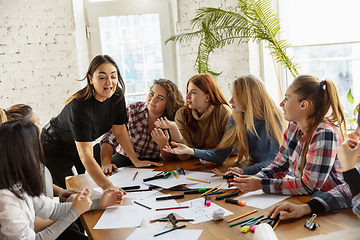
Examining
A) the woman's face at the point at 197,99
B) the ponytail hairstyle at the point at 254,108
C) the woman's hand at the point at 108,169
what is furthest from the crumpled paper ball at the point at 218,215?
the woman's face at the point at 197,99

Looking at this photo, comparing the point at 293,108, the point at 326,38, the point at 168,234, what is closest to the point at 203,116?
the point at 293,108

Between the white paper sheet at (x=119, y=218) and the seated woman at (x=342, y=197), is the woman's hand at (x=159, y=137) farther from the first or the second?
the seated woman at (x=342, y=197)

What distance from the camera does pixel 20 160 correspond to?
1.29 meters

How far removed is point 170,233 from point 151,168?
38.5 inches

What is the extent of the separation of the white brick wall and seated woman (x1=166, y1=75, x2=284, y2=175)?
164cm

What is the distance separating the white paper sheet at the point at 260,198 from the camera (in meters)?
1.45

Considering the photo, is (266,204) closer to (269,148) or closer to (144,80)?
(269,148)

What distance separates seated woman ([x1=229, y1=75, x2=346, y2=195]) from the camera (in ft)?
4.81

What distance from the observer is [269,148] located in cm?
210

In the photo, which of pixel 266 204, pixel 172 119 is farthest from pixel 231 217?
pixel 172 119

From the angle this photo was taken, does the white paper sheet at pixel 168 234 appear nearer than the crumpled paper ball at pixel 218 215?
Yes

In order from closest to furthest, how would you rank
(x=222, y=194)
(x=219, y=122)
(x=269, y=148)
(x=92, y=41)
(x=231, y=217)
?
Result: (x=231, y=217) → (x=222, y=194) → (x=269, y=148) → (x=219, y=122) → (x=92, y=41)

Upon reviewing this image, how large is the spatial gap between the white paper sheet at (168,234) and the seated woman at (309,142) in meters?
0.45

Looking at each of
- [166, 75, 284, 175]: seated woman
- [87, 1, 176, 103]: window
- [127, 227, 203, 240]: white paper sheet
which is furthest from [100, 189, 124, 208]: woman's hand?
[87, 1, 176, 103]: window
